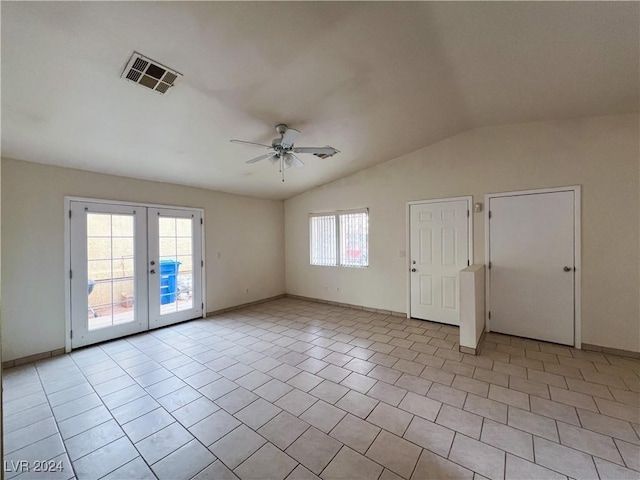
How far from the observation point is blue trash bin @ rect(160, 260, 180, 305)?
473 centimetres

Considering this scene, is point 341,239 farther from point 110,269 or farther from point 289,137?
point 110,269

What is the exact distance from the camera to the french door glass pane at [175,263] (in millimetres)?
4750

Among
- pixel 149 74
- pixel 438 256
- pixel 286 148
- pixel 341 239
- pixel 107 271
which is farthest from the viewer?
pixel 341 239

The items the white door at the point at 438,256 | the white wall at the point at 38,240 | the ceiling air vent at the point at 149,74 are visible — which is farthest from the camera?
the white door at the point at 438,256

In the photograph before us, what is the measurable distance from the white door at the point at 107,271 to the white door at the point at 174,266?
14 centimetres

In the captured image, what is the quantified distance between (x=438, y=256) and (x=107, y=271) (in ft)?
16.4

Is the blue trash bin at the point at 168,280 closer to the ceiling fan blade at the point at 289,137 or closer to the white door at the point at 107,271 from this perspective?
the white door at the point at 107,271

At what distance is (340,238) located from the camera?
5969 millimetres

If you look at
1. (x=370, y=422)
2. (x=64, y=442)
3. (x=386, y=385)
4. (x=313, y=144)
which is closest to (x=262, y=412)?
(x=370, y=422)

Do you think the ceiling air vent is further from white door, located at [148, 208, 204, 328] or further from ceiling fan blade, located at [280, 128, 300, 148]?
white door, located at [148, 208, 204, 328]

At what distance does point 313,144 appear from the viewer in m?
4.02

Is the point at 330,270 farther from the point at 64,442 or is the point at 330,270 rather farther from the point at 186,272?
the point at 64,442

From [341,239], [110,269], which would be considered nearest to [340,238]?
[341,239]

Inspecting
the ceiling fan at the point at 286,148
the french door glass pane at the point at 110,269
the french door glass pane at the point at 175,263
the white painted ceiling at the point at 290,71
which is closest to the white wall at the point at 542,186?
the white painted ceiling at the point at 290,71
